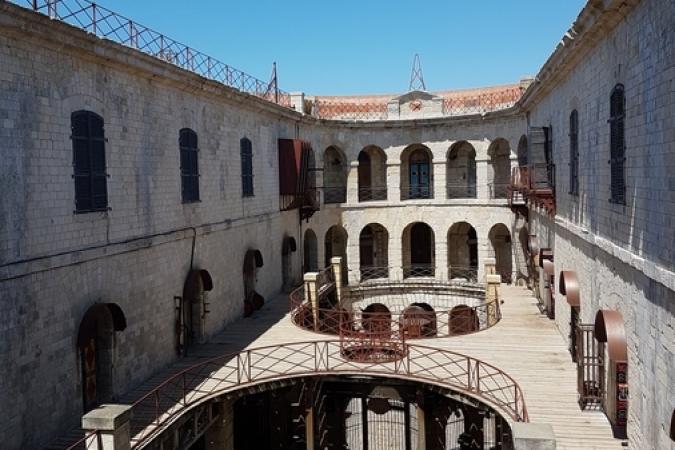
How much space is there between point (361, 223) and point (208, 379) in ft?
56.3

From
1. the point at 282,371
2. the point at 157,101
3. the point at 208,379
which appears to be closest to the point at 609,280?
the point at 282,371

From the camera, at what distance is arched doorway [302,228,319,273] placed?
30266 millimetres

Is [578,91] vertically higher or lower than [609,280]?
higher

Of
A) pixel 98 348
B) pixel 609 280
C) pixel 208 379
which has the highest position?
pixel 609 280

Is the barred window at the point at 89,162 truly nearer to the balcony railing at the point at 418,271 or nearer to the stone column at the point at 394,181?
the stone column at the point at 394,181

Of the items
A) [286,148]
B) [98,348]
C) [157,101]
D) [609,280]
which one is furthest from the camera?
[286,148]

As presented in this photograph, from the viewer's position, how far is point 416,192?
32406 millimetres

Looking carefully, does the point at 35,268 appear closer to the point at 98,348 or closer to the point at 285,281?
the point at 98,348

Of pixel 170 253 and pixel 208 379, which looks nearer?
pixel 208 379

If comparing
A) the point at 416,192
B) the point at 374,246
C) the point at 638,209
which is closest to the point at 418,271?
the point at 374,246

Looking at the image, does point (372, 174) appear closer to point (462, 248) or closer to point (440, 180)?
point (440, 180)

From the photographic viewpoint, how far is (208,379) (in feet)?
49.2

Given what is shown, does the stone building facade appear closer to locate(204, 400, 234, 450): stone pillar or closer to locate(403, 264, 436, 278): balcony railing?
locate(204, 400, 234, 450): stone pillar

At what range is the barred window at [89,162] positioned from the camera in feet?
42.2
